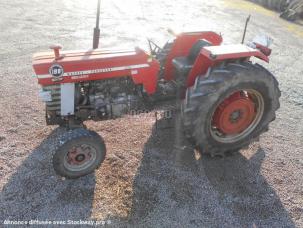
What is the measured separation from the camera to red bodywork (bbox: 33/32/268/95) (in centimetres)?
365

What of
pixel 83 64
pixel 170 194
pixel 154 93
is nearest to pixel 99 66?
pixel 83 64

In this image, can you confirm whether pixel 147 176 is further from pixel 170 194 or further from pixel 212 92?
pixel 212 92

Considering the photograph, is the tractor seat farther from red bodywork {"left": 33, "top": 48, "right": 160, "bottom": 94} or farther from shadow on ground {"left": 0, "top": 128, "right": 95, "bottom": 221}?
shadow on ground {"left": 0, "top": 128, "right": 95, "bottom": 221}

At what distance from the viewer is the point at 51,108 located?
153 inches

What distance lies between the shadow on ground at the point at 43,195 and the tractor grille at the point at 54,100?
2.19 ft

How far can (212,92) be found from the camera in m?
3.63

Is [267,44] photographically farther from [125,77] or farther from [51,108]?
[51,108]

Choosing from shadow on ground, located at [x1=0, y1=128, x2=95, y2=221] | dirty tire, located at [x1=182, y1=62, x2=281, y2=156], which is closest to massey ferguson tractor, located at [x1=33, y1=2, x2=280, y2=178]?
dirty tire, located at [x1=182, y1=62, x2=281, y2=156]

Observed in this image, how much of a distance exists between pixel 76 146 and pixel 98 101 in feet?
2.09

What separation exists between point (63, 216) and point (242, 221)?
6.00 feet

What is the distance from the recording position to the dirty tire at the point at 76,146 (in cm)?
350

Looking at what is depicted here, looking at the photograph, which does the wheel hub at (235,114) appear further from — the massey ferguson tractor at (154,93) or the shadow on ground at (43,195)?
the shadow on ground at (43,195)

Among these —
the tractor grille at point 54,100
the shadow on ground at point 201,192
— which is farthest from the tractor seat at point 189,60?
the tractor grille at point 54,100

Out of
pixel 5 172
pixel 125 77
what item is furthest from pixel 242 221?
pixel 5 172
